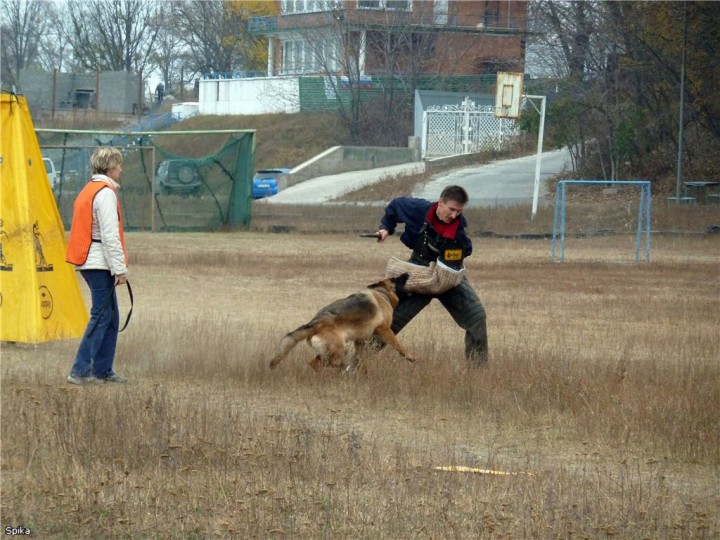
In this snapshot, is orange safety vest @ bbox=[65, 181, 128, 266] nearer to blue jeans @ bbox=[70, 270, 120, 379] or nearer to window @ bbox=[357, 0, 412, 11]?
blue jeans @ bbox=[70, 270, 120, 379]

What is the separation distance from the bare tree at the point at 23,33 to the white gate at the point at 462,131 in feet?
100

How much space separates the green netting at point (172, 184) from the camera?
2480 cm

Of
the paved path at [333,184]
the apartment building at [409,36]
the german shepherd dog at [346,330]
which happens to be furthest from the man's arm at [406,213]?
the apartment building at [409,36]

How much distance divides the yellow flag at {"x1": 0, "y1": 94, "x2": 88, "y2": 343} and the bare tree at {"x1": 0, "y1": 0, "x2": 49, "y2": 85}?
58.4 m

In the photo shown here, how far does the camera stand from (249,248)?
2241cm

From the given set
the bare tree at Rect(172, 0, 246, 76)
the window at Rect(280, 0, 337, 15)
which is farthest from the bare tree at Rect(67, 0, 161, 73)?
the window at Rect(280, 0, 337, 15)

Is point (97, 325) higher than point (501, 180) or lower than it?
lower

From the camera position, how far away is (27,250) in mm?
10141

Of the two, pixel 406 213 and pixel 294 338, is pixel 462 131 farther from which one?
pixel 294 338

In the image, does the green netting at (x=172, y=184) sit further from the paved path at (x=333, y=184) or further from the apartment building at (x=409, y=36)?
the apartment building at (x=409, y=36)

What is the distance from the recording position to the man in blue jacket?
868 cm

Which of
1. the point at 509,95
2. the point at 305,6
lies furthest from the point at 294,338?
the point at 305,6

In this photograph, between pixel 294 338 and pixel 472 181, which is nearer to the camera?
pixel 294 338

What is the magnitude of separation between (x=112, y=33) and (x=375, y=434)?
71.1m
